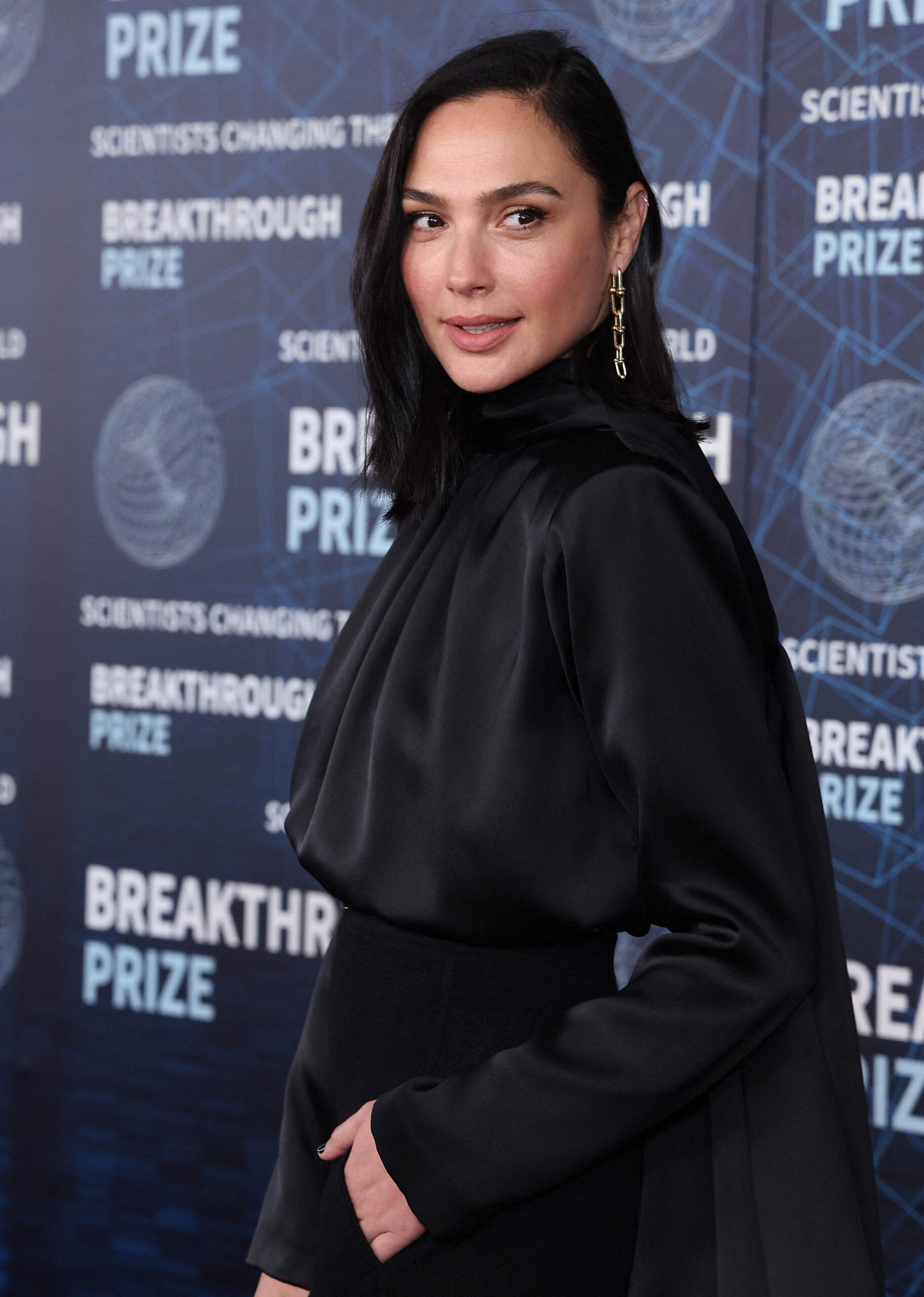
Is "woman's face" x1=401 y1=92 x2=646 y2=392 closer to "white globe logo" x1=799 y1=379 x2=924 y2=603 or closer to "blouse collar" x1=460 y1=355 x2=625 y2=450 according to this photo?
"blouse collar" x1=460 y1=355 x2=625 y2=450

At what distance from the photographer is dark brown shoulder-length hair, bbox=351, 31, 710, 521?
3.60 feet

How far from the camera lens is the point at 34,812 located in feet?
8.39

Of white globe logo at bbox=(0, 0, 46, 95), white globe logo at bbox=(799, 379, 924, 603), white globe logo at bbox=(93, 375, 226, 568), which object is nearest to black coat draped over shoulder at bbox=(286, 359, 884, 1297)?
white globe logo at bbox=(799, 379, 924, 603)

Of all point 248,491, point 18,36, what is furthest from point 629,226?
point 18,36

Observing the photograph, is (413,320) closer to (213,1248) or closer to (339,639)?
(339,639)

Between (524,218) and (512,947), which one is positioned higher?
(524,218)

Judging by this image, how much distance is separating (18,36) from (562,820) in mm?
2128

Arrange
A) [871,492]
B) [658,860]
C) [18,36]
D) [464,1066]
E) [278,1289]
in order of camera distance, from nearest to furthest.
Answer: [658,860] → [464,1066] → [278,1289] → [871,492] → [18,36]

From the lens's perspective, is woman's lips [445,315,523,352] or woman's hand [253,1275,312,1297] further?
woman's hand [253,1275,312,1297]

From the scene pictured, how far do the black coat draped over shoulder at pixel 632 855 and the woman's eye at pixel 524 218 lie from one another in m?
0.13

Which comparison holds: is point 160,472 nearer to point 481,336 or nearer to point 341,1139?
point 481,336

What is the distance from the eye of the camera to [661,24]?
2.06 meters

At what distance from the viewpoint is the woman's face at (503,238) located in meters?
1.08

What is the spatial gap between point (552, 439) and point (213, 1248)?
6.18 ft
